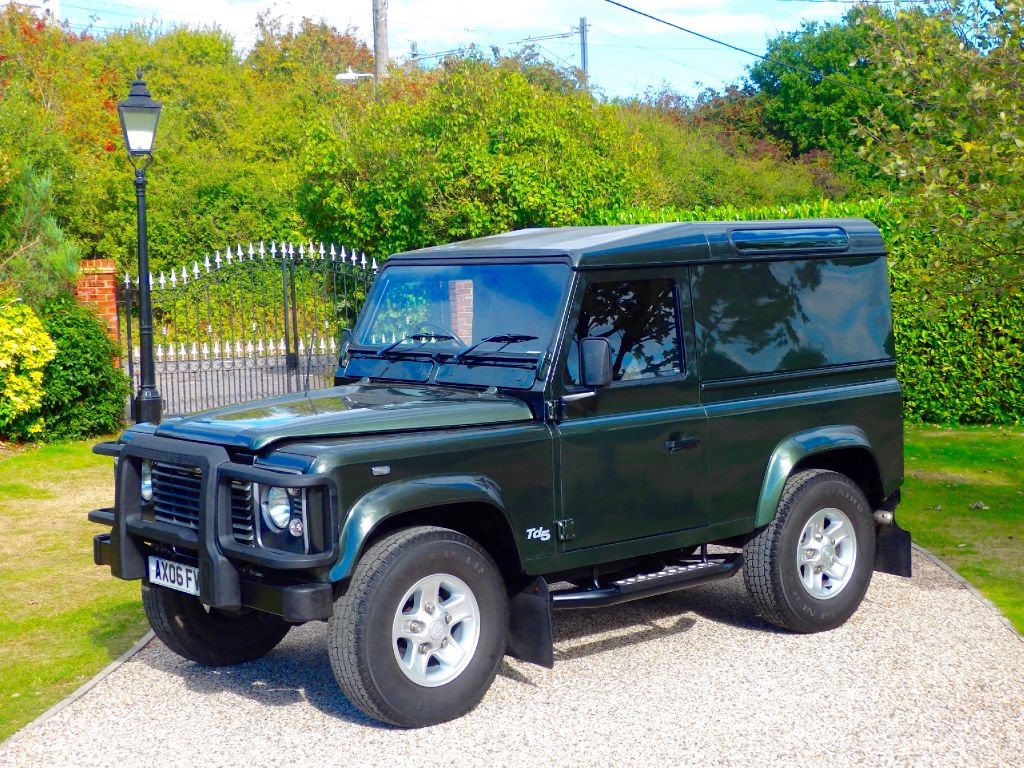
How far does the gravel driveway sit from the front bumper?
0.67m

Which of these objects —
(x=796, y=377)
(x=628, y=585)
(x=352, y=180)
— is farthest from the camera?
(x=352, y=180)

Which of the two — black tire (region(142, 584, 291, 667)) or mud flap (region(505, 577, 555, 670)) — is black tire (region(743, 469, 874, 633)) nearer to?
mud flap (region(505, 577, 555, 670))

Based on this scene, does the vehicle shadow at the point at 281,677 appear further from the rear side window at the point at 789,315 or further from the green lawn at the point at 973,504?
the green lawn at the point at 973,504

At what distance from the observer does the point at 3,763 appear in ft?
17.0

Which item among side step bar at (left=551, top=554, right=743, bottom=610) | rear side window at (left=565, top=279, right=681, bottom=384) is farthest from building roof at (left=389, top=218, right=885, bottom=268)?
side step bar at (left=551, top=554, right=743, bottom=610)

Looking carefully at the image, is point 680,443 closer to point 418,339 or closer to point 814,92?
point 418,339

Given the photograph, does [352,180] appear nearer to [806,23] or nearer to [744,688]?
[744,688]

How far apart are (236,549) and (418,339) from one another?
1.86m

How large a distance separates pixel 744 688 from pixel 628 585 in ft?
2.41

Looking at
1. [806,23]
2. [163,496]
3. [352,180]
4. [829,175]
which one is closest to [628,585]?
[163,496]

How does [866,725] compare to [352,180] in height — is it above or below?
below

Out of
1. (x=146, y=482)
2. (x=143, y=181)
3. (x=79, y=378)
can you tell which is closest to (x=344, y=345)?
(x=146, y=482)

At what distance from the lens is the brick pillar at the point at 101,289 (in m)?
14.9

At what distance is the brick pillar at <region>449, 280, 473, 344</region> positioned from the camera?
252 inches
